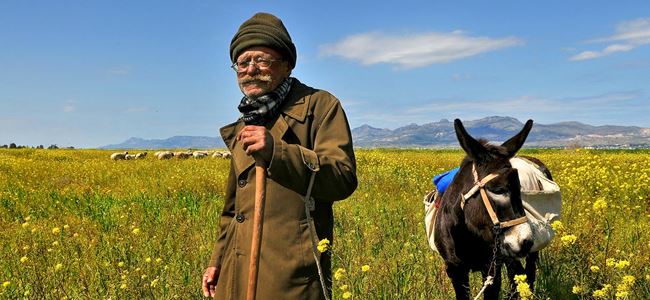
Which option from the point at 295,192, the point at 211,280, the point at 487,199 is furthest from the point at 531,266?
the point at 295,192

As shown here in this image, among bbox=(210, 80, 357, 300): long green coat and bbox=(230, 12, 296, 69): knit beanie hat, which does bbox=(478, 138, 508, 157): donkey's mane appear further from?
bbox=(230, 12, 296, 69): knit beanie hat

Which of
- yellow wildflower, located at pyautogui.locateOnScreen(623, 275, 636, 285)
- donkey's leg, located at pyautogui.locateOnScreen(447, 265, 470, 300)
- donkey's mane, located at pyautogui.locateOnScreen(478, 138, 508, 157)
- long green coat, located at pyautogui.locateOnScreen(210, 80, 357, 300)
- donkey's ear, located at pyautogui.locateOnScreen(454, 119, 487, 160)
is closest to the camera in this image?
long green coat, located at pyautogui.locateOnScreen(210, 80, 357, 300)

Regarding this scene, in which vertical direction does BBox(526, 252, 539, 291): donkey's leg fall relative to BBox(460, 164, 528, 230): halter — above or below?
below

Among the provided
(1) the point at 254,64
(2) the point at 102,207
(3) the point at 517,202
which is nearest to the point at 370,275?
(3) the point at 517,202

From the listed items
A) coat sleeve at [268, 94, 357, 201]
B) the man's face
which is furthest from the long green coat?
the man's face

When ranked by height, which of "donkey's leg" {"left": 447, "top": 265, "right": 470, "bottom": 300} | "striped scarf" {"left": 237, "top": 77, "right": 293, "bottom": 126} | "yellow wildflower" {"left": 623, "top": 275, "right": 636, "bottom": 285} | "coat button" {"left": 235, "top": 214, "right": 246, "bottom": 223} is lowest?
"donkey's leg" {"left": 447, "top": 265, "right": 470, "bottom": 300}

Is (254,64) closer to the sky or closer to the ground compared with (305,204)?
closer to the sky

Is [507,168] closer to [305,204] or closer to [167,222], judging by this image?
[305,204]

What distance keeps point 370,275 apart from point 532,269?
1861mm

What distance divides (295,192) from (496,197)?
1.83 meters

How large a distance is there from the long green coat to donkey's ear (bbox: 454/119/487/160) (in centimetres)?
144

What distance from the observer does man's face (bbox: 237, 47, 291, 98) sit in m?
2.14

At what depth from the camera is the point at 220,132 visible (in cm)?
247

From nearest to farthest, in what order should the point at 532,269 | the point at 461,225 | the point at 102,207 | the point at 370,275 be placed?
the point at 461,225 → the point at 370,275 → the point at 532,269 → the point at 102,207
